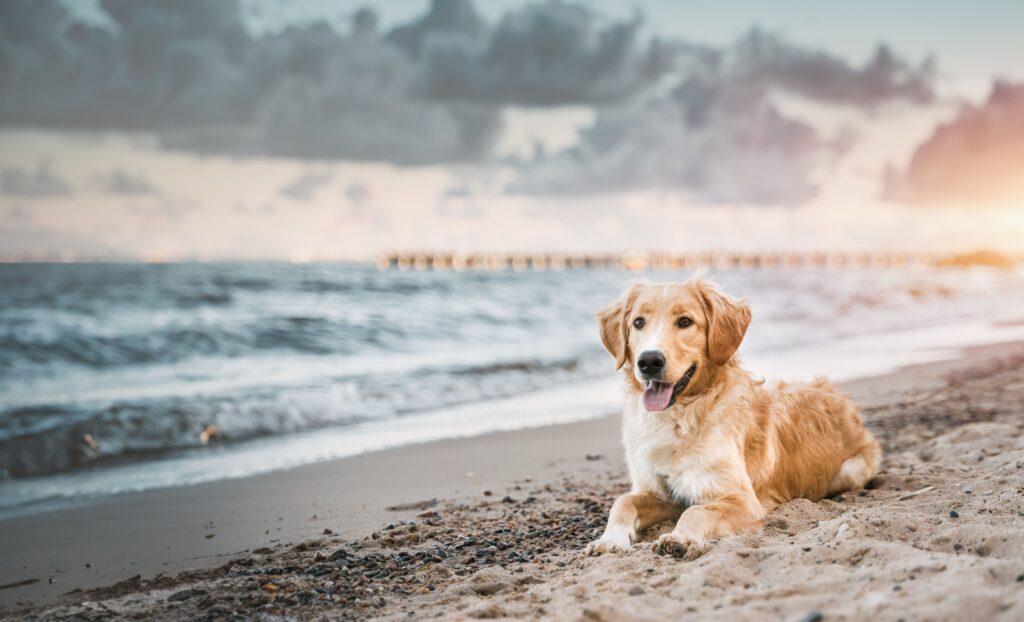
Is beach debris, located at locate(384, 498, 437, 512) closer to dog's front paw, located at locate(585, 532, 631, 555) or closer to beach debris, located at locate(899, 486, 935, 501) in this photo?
dog's front paw, located at locate(585, 532, 631, 555)

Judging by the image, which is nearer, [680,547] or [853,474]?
[680,547]

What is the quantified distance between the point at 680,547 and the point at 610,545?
1.42 feet

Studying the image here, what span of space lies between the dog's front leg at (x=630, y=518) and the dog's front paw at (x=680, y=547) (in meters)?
0.24

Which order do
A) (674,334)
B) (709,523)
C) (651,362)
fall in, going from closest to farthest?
(709,523), (651,362), (674,334)

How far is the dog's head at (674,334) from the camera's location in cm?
491

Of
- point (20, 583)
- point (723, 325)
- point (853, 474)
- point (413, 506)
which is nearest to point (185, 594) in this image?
point (20, 583)

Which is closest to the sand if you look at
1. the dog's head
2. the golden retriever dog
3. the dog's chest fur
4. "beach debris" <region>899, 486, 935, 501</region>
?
"beach debris" <region>899, 486, 935, 501</region>

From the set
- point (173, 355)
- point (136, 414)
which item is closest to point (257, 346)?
point (173, 355)

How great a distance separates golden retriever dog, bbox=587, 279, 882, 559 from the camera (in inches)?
191

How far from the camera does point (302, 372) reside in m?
14.4

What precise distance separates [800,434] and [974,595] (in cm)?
305

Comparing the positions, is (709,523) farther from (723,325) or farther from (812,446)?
(812,446)

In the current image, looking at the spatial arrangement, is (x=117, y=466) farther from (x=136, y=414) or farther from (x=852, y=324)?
(x=852, y=324)

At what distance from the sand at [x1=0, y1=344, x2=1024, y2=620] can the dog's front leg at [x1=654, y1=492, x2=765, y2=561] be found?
0.12 m
